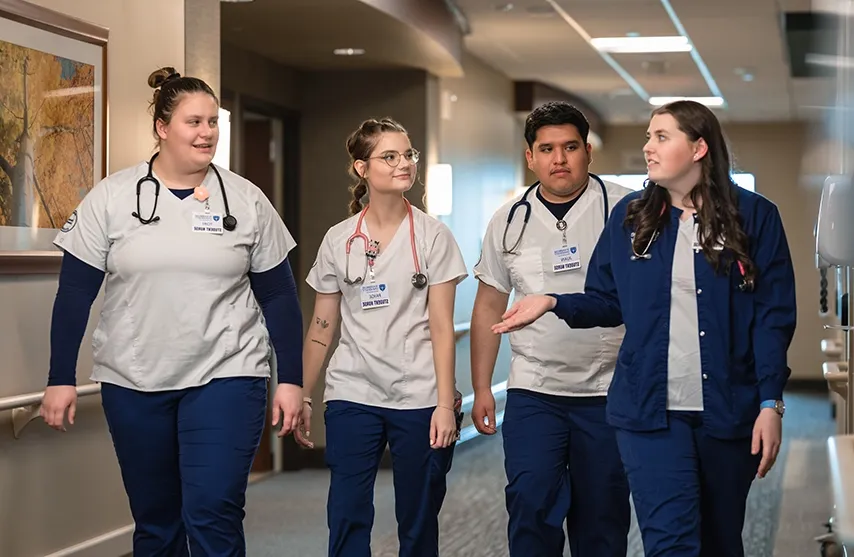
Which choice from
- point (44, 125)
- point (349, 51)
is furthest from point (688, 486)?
point (349, 51)

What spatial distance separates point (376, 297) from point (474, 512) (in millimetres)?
3256

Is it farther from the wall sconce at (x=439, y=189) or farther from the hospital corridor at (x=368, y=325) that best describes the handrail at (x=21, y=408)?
the wall sconce at (x=439, y=189)

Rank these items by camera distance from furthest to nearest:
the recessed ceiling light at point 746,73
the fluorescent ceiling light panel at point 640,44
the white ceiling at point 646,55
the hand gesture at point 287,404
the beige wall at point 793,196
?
the beige wall at point 793,196
the recessed ceiling light at point 746,73
the fluorescent ceiling light panel at point 640,44
the white ceiling at point 646,55
the hand gesture at point 287,404

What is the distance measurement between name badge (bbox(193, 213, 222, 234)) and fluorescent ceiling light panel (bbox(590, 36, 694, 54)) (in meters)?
6.57

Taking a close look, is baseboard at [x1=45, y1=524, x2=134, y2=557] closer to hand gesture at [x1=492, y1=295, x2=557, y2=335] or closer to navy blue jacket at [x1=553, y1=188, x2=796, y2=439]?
hand gesture at [x1=492, y1=295, x2=557, y2=335]

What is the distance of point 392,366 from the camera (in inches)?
147

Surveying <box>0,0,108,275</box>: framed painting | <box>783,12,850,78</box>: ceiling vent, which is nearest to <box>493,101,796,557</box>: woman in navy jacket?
<box>0,0,108,275</box>: framed painting

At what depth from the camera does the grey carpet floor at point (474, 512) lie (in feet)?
19.1

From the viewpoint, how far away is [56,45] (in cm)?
458

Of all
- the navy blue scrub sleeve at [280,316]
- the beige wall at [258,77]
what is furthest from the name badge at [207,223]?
the beige wall at [258,77]

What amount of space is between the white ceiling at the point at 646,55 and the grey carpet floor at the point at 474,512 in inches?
89.2

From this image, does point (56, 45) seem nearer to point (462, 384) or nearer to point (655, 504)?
point (655, 504)

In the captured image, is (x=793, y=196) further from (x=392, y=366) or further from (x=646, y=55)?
(x=392, y=366)

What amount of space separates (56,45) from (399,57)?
385 cm
